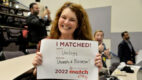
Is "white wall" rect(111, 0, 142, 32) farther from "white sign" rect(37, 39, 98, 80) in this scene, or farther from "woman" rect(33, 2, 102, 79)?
"white sign" rect(37, 39, 98, 80)

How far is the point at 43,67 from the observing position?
2.71ft

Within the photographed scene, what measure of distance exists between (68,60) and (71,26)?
8.1 inches

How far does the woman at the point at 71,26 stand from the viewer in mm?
844

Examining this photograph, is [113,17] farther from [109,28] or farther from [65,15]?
[65,15]

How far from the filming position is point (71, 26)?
0.86m

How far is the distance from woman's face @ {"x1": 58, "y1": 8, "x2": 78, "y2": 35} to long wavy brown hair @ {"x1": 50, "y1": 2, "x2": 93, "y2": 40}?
0.12ft

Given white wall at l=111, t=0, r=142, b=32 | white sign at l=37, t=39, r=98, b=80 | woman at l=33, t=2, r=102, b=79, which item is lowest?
white sign at l=37, t=39, r=98, b=80

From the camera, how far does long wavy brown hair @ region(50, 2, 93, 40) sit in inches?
35.8

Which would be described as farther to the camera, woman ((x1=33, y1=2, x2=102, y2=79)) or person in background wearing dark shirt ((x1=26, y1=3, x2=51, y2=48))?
person in background wearing dark shirt ((x1=26, y1=3, x2=51, y2=48))

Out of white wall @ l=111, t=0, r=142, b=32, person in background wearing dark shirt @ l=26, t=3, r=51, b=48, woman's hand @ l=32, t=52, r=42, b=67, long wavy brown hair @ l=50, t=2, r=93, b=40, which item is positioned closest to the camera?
woman's hand @ l=32, t=52, r=42, b=67

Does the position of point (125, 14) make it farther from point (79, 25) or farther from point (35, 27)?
point (79, 25)

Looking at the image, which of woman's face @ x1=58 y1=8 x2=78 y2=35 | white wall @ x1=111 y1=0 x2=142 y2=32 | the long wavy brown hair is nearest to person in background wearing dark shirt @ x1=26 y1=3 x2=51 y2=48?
the long wavy brown hair

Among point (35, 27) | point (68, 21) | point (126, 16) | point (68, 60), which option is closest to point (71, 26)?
point (68, 21)

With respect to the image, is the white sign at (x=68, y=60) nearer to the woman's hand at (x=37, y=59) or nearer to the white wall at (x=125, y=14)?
the woman's hand at (x=37, y=59)
